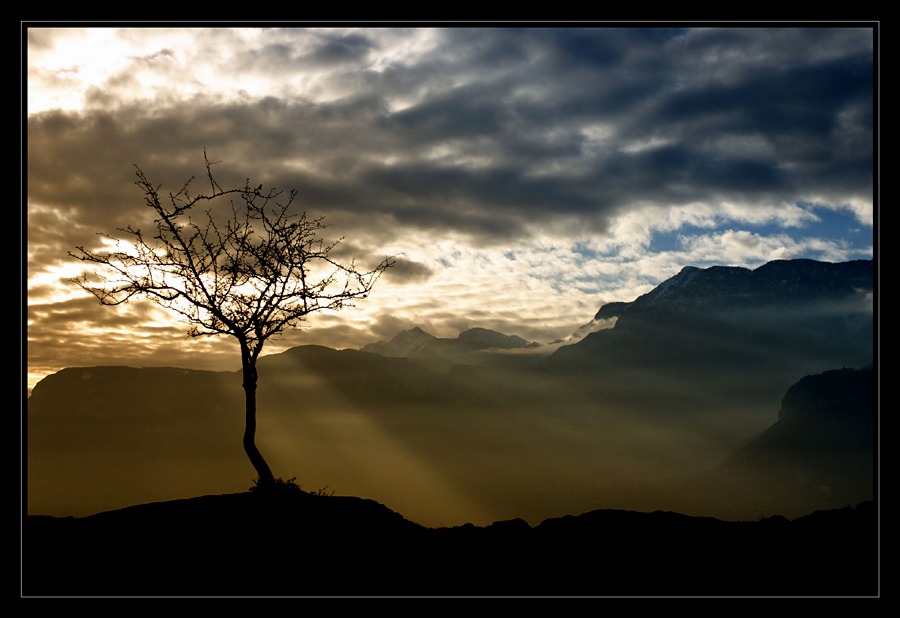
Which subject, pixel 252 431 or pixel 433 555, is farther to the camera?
pixel 252 431

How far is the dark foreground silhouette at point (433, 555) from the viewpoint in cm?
1143

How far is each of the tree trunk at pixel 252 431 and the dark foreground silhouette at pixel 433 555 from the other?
121cm

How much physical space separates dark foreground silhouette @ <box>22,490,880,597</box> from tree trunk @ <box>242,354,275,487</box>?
47.5 inches

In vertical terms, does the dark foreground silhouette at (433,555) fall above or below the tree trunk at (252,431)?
below

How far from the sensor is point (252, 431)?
16.9 meters

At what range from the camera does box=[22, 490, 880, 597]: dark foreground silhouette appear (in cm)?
1143

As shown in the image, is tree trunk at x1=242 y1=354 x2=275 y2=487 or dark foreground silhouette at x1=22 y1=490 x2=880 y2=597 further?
tree trunk at x1=242 y1=354 x2=275 y2=487

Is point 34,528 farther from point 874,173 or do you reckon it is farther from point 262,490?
point 874,173

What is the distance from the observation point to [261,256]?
17.8 metres

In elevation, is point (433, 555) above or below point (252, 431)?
below

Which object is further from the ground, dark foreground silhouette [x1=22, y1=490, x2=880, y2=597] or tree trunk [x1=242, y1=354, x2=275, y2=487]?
tree trunk [x1=242, y1=354, x2=275, y2=487]

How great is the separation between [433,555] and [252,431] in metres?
6.52

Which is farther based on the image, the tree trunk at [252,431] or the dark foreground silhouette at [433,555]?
the tree trunk at [252,431]
